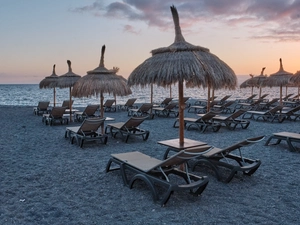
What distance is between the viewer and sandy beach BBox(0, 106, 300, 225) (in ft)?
10.9

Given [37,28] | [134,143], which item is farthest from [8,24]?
[134,143]

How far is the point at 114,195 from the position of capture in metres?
4.03

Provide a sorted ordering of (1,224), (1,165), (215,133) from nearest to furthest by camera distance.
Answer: (1,224) < (1,165) < (215,133)

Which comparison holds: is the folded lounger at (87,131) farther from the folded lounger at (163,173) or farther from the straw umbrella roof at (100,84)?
the folded lounger at (163,173)

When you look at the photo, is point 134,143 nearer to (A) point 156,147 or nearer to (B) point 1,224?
(A) point 156,147

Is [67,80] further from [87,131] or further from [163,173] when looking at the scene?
[163,173]

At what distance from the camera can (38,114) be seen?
1524 centimetres

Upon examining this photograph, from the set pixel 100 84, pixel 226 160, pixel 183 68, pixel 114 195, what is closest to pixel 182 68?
pixel 183 68

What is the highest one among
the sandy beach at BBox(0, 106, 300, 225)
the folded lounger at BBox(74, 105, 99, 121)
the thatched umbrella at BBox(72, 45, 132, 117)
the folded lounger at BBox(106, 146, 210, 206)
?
the thatched umbrella at BBox(72, 45, 132, 117)

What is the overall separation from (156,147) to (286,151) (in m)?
3.31

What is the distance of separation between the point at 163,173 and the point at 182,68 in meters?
1.80

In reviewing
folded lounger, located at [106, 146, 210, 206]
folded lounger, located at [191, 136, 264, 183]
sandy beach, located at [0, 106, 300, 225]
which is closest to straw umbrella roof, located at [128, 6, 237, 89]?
folded lounger, located at [191, 136, 264, 183]

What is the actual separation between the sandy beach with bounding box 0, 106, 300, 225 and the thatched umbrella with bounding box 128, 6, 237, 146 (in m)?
1.64

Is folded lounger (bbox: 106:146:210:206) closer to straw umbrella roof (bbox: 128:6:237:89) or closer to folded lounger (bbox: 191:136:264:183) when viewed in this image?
folded lounger (bbox: 191:136:264:183)
